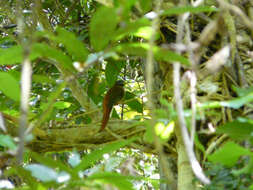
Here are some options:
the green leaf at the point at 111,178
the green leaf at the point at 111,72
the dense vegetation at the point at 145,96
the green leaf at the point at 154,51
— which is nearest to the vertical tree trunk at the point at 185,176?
the dense vegetation at the point at 145,96

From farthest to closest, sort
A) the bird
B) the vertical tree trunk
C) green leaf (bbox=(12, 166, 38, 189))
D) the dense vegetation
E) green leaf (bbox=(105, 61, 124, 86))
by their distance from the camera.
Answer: green leaf (bbox=(105, 61, 124, 86))
the bird
the vertical tree trunk
green leaf (bbox=(12, 166, 38, 189))
the dense vegetation

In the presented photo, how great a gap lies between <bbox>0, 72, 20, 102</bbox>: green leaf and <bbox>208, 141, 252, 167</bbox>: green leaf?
0.39 m

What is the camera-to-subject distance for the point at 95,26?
1.68 ft

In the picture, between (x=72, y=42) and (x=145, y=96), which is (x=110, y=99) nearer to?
(x=145, y=96)

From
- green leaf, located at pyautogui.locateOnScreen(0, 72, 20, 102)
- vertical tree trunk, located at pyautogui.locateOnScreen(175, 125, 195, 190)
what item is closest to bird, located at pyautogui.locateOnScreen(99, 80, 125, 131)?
vertical tree trunk, located at pyautogui.locateOnScreen(175, 125, 195, 190)

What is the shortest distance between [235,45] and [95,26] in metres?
0.50

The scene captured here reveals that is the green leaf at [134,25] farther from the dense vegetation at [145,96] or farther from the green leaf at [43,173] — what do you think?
the green leaf at [43,173]

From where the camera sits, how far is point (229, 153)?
54 cm

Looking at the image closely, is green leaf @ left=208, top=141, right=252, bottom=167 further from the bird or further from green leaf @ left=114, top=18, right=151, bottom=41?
the bird

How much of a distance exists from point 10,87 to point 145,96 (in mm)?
387

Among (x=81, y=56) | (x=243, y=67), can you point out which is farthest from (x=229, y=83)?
(x=81, y=56)

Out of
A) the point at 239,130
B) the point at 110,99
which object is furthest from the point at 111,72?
the point at 239,130

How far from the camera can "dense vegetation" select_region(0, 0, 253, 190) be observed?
1.63 feet

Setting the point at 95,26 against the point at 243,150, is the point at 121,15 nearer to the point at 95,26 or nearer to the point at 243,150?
the point at 95,26
